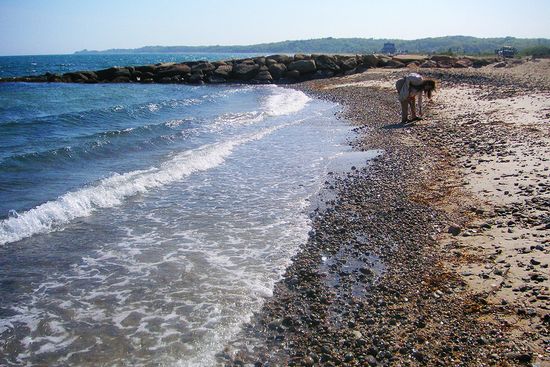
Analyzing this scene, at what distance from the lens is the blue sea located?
18.4 feet

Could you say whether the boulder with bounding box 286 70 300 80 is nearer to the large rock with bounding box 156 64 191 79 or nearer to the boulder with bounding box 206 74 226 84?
the boulder with bounding box 206 74 226 84

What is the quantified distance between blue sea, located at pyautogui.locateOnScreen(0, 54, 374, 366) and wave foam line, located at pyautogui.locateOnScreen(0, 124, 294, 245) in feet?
0.12

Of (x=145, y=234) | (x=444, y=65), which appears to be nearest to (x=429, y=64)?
(x=444, y=65)

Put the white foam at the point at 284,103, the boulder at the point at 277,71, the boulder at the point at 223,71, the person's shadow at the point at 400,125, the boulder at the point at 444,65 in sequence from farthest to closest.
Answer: the boulder at the point at 223,71, the boulder at the point at 277,71, the boulder at the point at 444,65, the white foam at the point at 284,103, the person's shadow at the point at 400,125

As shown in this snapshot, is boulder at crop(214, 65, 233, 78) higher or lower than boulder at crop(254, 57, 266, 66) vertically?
lower

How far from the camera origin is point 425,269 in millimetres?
6773

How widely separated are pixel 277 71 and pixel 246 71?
12.6ft

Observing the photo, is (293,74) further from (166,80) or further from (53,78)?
(53,78)

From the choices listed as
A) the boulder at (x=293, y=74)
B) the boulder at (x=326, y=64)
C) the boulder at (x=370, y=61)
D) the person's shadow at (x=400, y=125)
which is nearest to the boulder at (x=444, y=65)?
the boulder at (x=370, y=61)

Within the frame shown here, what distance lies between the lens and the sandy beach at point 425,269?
4987 millimetres

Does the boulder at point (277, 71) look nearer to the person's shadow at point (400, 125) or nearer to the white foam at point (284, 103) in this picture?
the white foam at point (284, 103)

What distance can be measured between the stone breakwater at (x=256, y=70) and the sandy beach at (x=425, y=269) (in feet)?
123

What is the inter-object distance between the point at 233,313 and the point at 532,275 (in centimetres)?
435

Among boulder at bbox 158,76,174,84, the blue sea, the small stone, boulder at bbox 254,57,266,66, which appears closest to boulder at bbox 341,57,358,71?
boulder at bbox 254,57,266,66
